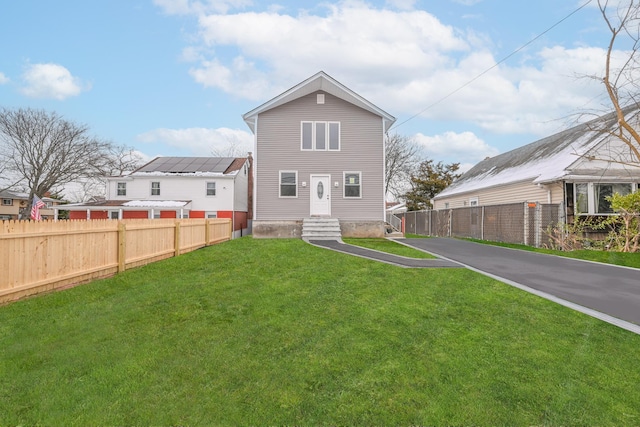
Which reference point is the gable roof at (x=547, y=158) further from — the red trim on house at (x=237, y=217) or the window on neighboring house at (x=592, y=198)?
the red trim on house at (x=237, y=217)

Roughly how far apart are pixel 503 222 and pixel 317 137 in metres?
9.26


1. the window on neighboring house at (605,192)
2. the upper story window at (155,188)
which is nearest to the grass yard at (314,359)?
the window on neighboring house at (605,192)

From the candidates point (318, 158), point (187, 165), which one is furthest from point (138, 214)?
point (318, 158)

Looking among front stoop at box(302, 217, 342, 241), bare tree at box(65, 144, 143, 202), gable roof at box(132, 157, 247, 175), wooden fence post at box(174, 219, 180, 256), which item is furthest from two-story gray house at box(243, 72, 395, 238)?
bare tree at box(65, 144, 143, 202)

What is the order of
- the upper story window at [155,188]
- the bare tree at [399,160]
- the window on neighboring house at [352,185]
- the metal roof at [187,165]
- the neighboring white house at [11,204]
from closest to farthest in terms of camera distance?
1. the window on neighboring house at [352,185]
2. the upper story window at [155,188]
3. the metal roof at [187,165]
4. the bare tree at [399,160]
5. the neighboring white house at [11,204]

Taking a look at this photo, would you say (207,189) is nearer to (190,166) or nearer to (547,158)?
(190,166)

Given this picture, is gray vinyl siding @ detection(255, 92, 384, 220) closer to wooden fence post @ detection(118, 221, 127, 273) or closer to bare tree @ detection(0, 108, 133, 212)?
wooden fence post @ detection(118, 221, 127, 273)

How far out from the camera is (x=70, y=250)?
669cm

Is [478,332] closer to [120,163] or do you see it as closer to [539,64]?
[539,64]

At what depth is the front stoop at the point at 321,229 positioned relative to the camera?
14906 millimetres

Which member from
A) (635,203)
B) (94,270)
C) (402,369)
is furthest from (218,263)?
(635,203)

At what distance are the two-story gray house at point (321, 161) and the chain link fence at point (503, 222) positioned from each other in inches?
203

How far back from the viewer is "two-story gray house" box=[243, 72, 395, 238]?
1606 cm

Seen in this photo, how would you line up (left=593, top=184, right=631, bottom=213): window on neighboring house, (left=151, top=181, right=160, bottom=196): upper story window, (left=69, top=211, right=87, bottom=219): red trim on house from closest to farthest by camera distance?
(left=593, top=184, right=631, bottom=213): window on neighboring house, (left=151, top=181, right=160, bottom=196): upper story window, (left=69, top=211, right=87, bottom=219): red trim on house
